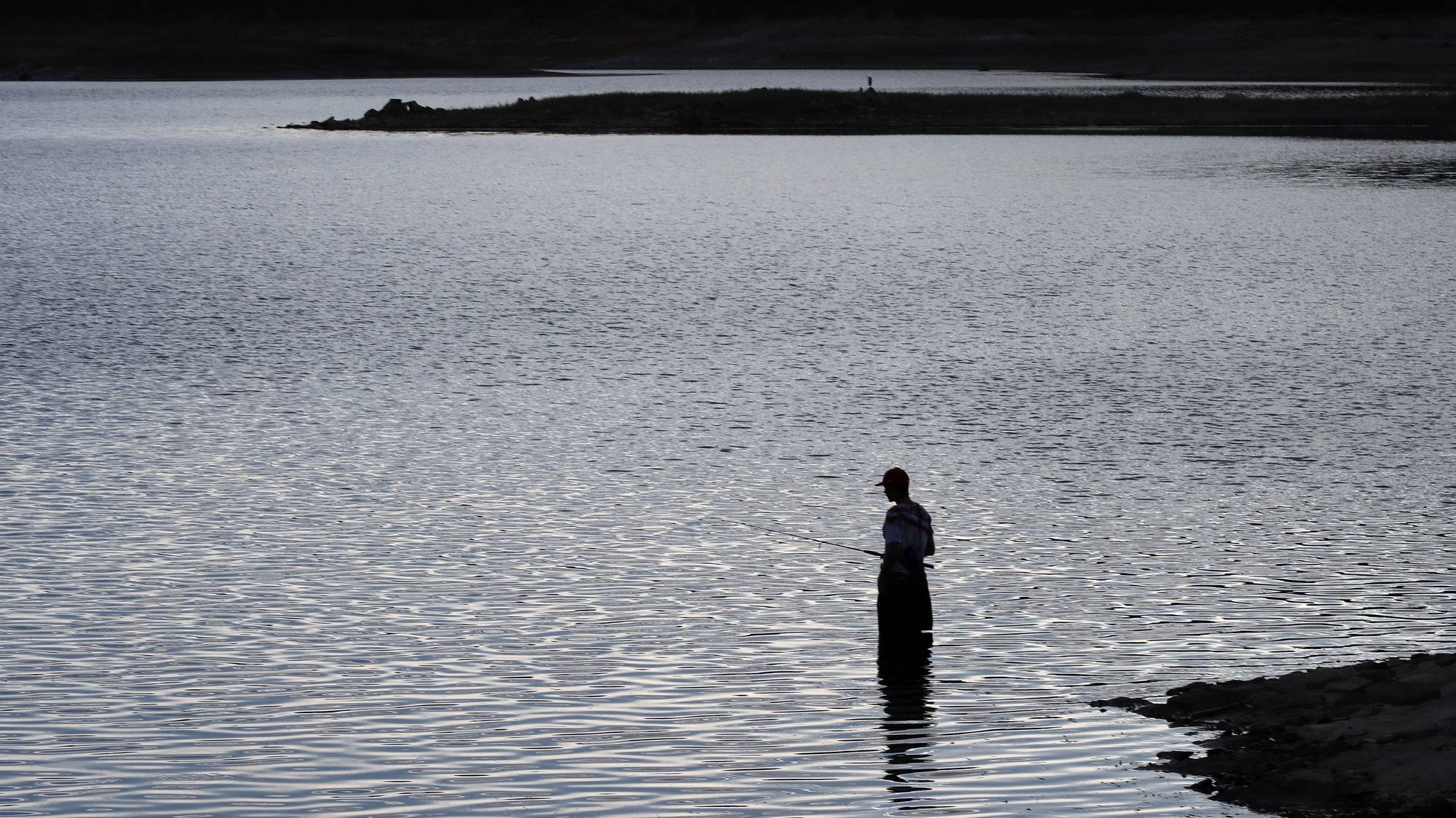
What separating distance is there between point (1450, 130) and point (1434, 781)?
113 metres

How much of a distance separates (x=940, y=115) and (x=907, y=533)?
4575 inches

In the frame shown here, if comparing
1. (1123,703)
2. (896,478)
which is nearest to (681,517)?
(896,478)

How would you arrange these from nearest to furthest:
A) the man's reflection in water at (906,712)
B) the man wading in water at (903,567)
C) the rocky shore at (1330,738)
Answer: the rocky shore at (1330,738)
the man's reflection in water at (906,712)
the man wading in water at (903,567)

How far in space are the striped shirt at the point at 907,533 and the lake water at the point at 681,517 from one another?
1065 millimetres

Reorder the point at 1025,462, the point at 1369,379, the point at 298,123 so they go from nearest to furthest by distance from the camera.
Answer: the point at 1025,462
the point at 1369,379
the point at 298,123

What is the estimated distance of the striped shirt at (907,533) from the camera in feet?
57.9

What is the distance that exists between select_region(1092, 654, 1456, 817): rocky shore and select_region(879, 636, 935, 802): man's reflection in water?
1.65 m

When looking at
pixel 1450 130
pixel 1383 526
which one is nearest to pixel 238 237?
pixel 1383 526

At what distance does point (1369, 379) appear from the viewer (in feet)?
116

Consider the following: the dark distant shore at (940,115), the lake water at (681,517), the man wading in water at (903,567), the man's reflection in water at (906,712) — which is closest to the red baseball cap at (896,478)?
the man wading in water at (903,567)

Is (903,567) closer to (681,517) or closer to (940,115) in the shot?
(681,517)

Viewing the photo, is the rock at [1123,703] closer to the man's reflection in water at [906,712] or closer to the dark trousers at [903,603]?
the man's reflection in water at [906,712]

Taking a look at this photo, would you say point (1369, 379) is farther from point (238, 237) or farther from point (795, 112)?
point (795, 112)

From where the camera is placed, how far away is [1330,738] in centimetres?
1434
